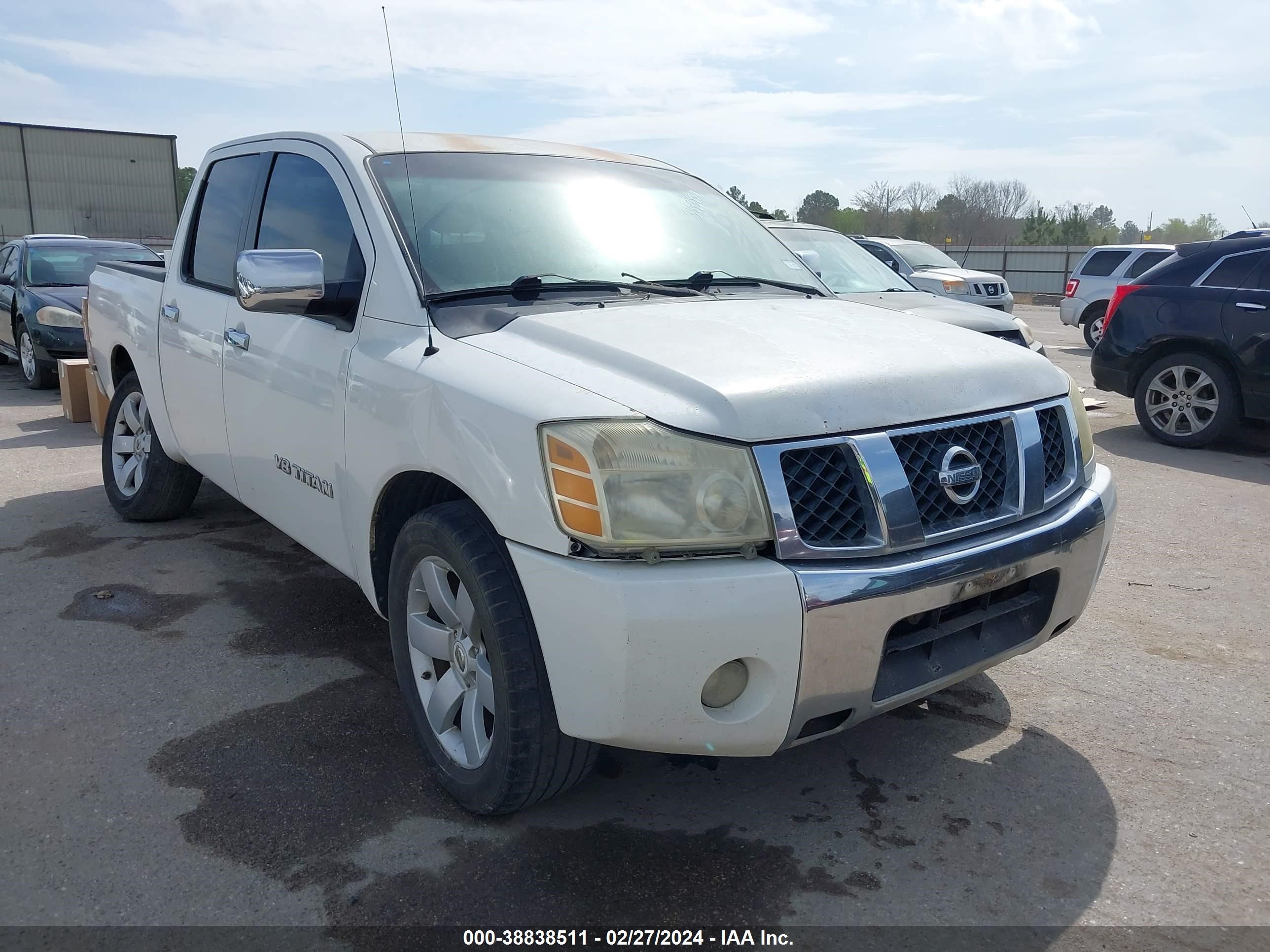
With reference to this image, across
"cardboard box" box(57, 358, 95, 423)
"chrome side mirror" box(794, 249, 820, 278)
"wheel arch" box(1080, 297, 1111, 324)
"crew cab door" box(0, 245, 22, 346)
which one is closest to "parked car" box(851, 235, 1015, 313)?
"wheel arch" box(1080, 297, 1111, 324)

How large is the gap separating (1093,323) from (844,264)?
9765 millimetres

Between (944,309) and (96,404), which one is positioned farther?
(96,404)

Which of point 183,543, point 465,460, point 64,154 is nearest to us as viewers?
point 465,460

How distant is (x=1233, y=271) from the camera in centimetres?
809

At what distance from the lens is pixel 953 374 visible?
2.73m

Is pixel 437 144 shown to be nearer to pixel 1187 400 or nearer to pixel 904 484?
pixel 904 484

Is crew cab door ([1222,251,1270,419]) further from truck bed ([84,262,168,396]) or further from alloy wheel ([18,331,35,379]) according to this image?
alloy wheel ([18,331,35,379])

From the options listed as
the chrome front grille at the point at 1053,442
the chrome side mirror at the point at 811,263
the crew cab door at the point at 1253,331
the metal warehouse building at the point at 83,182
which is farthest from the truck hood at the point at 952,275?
the metal warehouse building at the point at 83,182

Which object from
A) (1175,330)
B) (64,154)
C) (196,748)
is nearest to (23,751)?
(196,748)

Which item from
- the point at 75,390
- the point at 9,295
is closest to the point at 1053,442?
the point at 75,390

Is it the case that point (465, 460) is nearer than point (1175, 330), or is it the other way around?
point (465, 460)

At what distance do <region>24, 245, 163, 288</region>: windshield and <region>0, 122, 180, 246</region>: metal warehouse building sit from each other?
28.9 metres

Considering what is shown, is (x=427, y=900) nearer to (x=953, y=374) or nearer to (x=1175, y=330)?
(x=953, y=374)

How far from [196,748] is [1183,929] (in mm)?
2713
